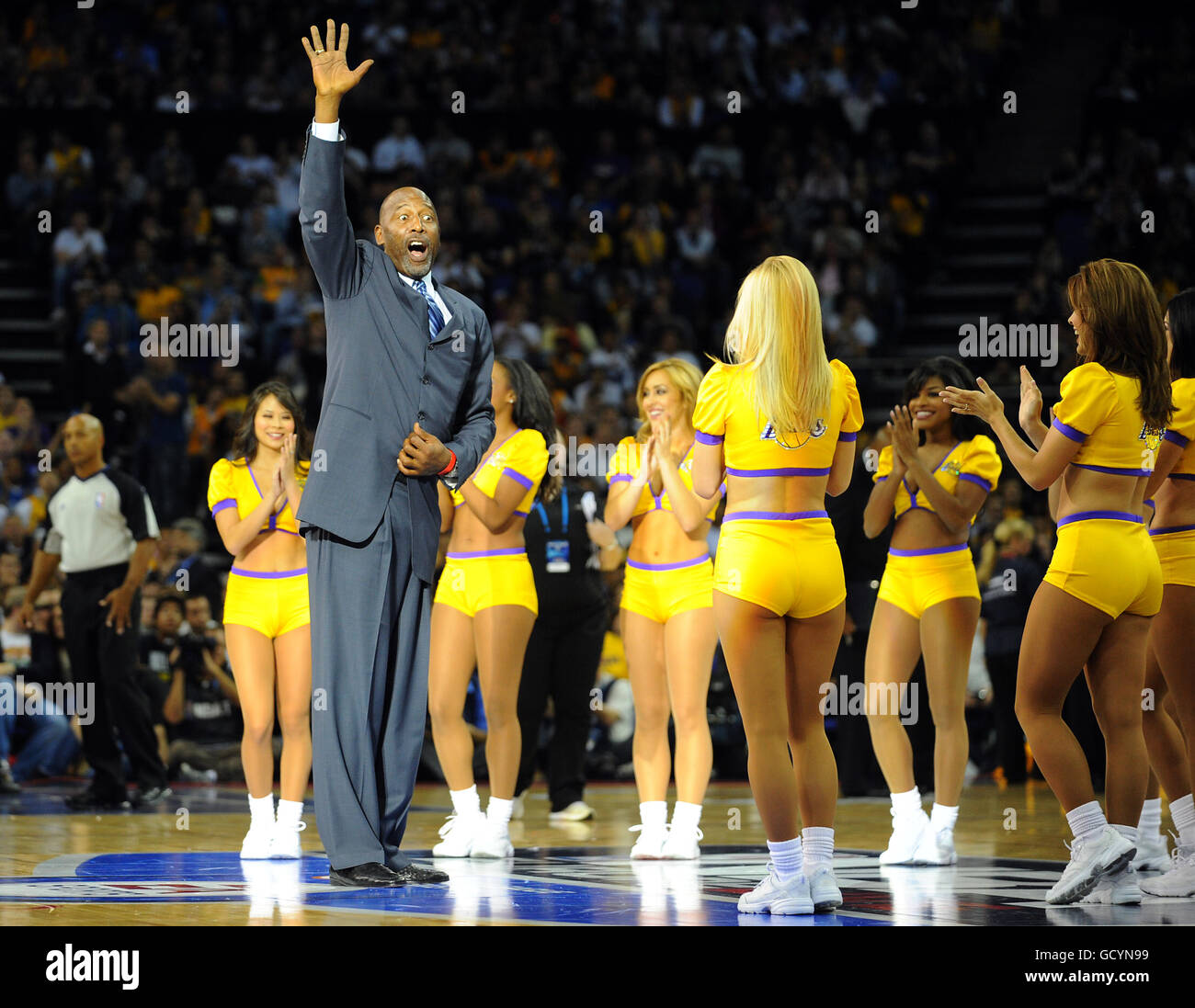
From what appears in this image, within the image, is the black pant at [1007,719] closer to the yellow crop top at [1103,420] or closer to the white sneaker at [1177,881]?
the white sneaker at [1177,881]

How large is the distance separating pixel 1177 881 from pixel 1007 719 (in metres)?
5.10

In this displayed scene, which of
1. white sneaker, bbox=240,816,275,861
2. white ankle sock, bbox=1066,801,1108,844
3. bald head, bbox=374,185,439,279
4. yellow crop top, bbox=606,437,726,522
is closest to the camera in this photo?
white ankle sock, bbox=1066,801,1108,844

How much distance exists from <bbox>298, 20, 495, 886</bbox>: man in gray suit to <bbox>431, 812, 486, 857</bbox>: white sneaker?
1054mm

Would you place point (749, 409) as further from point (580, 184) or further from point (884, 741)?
point (580, 184)

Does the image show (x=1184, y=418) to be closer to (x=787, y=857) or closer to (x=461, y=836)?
(x=787, y=857)

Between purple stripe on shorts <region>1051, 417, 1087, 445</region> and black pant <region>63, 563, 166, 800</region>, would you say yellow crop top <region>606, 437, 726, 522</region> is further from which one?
black pant <region>63, 563, 166, 800</region>

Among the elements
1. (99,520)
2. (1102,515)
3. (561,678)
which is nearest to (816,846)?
(1102,515)

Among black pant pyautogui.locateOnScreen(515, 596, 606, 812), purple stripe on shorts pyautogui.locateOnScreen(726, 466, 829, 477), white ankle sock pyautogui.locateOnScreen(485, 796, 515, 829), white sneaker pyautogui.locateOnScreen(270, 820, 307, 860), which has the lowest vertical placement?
white sneaker pyautogui.locateOnScreen(270, 820, 307, 860)

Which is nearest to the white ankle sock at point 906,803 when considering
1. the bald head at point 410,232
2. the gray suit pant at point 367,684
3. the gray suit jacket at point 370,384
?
the gray suit pant at point 367,684

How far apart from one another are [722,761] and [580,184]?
650 centimetres

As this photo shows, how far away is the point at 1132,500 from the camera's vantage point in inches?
184

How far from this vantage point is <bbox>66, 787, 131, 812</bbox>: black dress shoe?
8.05 m

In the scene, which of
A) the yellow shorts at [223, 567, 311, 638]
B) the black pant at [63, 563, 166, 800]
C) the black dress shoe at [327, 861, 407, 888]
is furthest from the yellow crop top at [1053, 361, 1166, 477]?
the black pant at [63, 563, 166, 800]
